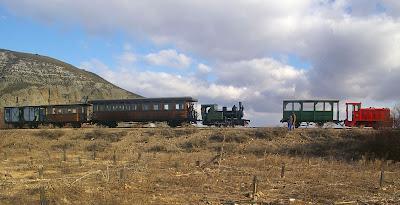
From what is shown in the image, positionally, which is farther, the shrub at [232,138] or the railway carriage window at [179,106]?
the railway carriage window at [179,106]

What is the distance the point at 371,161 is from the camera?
25875mm

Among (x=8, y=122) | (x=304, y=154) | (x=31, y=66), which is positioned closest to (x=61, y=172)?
(x=304, y=154)

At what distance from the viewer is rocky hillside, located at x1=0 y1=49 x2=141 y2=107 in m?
104

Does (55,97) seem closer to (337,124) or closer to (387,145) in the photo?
(337,124)

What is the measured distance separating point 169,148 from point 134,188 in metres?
16.8

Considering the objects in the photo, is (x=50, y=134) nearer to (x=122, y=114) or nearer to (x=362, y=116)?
(x=122, y=114)

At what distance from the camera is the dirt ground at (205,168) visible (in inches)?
586

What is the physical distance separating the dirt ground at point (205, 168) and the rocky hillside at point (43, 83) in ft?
215

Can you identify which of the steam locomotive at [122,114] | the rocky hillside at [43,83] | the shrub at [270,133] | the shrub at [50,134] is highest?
Result: the rocky hillside at [43,83]

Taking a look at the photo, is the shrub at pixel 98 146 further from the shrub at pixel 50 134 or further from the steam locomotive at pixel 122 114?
the steam locomotive at pixel 122 114

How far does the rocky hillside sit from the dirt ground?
65.5 m

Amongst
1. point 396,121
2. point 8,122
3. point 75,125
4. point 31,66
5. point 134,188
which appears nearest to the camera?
point 134,188

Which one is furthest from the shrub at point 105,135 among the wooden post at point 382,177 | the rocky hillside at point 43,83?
the rocky hillside at point 43,83

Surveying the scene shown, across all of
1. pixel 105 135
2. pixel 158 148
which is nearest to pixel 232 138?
pixel 158 148
